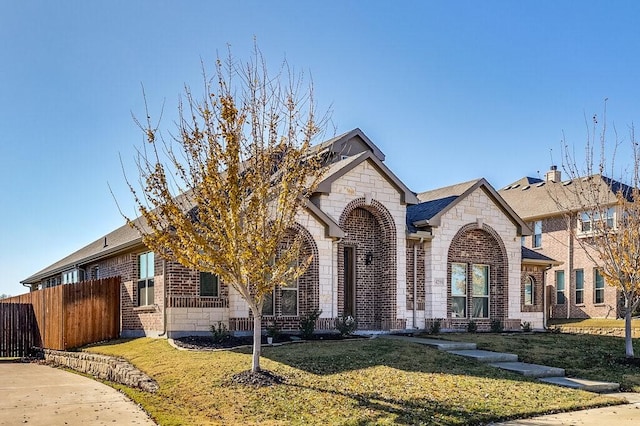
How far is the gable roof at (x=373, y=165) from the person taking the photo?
1877 cm

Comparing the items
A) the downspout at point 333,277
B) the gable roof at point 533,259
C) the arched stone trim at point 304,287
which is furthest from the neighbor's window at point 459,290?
the arched stone trim at point 304,287

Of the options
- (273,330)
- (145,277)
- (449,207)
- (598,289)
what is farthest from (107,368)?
(598,289)

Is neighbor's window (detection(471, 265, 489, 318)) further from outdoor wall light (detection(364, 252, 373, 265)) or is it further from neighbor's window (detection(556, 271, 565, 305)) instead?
neighbor's window (detection(556, 271, 565, 305))

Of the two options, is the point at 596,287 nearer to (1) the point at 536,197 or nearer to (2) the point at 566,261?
(2) the point at 566,261

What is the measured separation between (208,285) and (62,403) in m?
6.41

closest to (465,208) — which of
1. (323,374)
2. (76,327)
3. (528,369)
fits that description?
(528,369)

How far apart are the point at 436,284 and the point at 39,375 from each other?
→ 12.0m

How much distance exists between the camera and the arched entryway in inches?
770

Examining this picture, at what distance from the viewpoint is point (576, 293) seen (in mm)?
32062

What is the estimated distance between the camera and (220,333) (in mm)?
15852

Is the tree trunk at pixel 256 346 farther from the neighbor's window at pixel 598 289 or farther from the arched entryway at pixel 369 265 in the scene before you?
the neighbor's window at pixel 598 289

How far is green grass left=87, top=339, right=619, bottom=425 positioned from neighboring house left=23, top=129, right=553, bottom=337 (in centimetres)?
273

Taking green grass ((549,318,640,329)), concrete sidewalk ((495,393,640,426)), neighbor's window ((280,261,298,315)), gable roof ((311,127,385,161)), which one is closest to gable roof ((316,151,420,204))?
neighbor's window ((280,261,298,315))

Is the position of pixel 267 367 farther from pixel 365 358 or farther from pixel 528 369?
pixel 528 369
